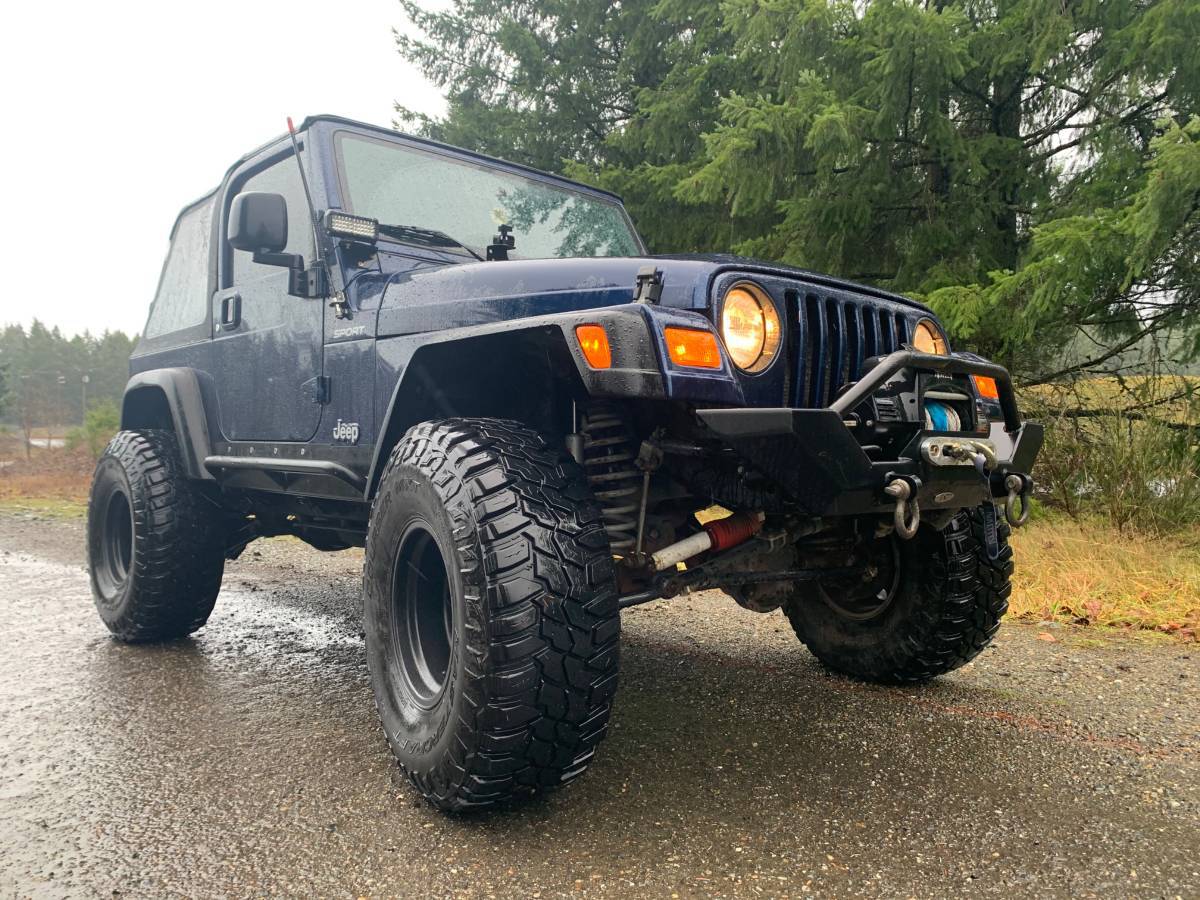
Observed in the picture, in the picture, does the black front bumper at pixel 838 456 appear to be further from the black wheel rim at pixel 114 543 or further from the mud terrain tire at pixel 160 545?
the black wheel rim at pixel 114 543

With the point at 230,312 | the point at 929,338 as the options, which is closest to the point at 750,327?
the point at 929,338

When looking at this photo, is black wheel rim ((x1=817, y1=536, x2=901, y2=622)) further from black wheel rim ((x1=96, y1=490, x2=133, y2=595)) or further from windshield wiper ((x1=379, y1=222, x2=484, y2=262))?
black wheel rim ((x1=96, y1=490, x2=133, y2=595))

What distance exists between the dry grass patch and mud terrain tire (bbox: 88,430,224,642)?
166 inches

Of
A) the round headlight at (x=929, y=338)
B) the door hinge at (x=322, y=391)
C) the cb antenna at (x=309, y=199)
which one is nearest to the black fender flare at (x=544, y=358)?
the door hinge at (x=322, y=391)

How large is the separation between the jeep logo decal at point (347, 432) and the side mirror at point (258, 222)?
67cm

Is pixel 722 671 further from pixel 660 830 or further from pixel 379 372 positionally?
pixel 379 372

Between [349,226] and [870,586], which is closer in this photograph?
[349,226]

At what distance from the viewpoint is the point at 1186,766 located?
2.58 m

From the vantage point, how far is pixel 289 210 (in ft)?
11.3

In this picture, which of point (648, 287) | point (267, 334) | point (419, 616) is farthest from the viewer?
point (267, 334)

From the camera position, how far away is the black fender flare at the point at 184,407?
12.7 ft

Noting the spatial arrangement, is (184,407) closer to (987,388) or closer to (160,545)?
(160,545)

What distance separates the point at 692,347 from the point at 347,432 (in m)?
1.50

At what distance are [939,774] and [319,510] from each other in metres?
2.60
